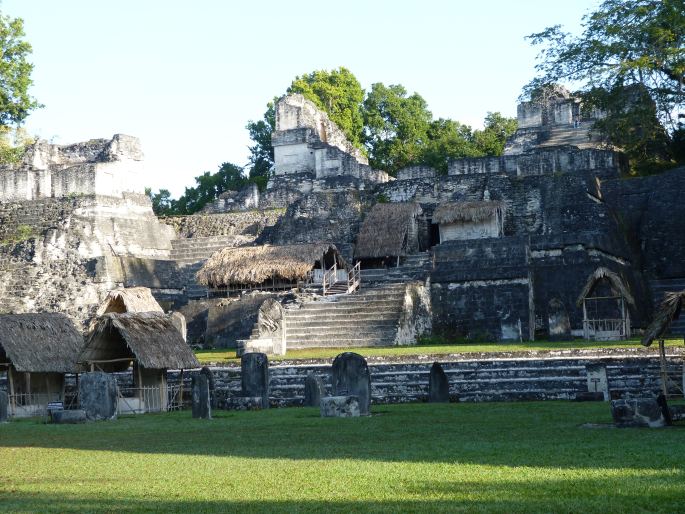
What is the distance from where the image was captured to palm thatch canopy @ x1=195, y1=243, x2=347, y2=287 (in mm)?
28562

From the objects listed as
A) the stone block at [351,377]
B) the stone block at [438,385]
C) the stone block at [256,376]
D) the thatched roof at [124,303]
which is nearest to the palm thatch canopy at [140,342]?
the stone block at [256,376]

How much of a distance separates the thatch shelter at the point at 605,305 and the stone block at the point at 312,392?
8795mm

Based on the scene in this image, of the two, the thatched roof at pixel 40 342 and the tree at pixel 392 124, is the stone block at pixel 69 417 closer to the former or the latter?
the thatched roof at pixel 40 342

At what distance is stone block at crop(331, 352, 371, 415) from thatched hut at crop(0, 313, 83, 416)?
5.47 m

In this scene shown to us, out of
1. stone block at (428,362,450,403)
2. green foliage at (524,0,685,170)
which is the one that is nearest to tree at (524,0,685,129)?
green foliage at (524,0,685,170)

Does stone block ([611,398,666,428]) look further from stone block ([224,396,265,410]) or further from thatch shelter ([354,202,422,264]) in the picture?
thatch shelter ([354,202,422,264])

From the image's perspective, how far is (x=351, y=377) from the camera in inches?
606

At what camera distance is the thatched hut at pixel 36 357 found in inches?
715

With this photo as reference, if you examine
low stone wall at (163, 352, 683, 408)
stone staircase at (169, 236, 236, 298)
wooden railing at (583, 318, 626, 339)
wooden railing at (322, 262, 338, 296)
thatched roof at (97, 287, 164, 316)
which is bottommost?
low stone wall at (163, 352, 683, 408)

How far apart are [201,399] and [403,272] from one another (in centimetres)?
1351

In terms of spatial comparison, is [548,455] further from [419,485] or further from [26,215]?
[26,215]

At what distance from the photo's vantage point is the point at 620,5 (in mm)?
27188

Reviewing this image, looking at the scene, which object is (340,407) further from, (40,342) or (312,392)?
(40,342)

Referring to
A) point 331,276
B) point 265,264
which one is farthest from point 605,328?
point 265,264
